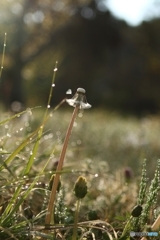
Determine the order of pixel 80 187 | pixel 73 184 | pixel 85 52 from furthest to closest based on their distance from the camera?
1. pixel 85 52
2. pixel 73 184
3. pixel 80 187

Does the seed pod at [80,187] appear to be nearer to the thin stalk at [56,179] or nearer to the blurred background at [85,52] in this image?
the thin stalk at [56,179]

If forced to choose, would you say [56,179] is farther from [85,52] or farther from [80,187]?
[85,52]

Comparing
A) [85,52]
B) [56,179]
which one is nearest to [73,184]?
[56,179]

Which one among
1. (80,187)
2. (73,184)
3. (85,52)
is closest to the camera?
(80,187)

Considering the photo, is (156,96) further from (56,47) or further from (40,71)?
(40,71)

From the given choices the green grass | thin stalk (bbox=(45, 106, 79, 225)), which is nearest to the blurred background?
the green grass

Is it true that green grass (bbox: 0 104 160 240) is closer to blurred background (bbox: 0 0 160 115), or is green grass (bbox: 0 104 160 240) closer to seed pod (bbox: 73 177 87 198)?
seed pod (bbox: 73 177 87 198)
